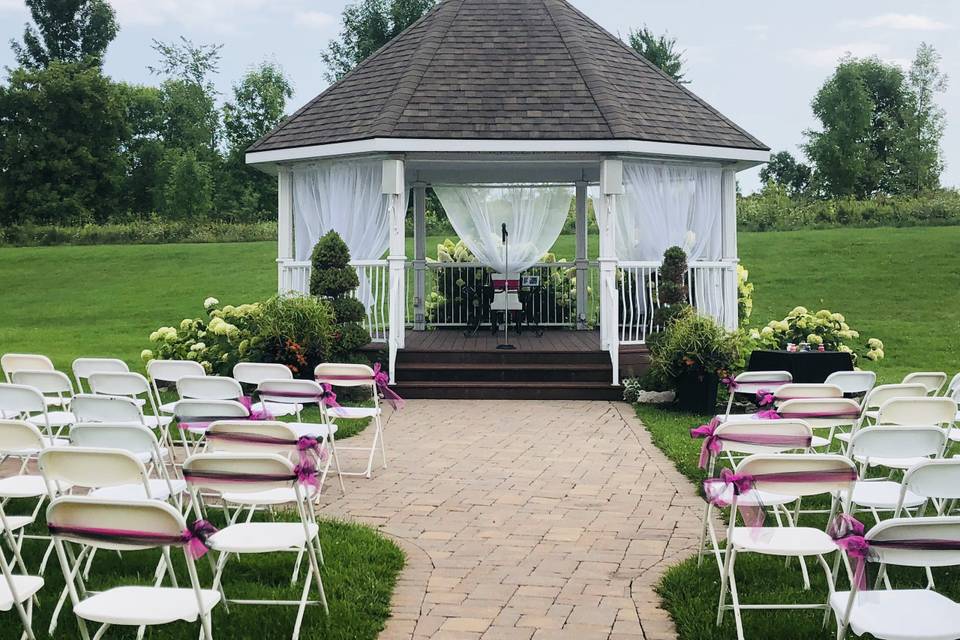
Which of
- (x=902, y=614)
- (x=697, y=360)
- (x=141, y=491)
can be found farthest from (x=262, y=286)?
(x=902, y=614)

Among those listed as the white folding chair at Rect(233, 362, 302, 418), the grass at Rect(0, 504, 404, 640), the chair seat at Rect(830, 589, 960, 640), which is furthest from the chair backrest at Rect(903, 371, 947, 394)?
the white folding chair at Rect(233, 362, 302, 418)

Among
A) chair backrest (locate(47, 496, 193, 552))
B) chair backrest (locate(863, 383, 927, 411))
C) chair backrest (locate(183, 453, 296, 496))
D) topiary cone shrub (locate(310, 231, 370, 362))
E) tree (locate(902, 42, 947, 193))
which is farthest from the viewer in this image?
tree (locate(902, 42, 947, 193))

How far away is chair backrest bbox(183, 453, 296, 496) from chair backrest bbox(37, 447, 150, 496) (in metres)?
0.24

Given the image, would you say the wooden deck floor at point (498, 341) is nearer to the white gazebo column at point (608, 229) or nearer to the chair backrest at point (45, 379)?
the white gazebo column at point (608, 229)

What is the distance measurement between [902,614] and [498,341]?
11803mm

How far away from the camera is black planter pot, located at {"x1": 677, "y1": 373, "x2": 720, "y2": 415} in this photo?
11977 millimetres

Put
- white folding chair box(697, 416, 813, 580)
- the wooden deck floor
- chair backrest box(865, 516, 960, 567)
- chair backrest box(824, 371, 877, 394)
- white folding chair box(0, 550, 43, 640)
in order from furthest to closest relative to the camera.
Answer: the wooden deck floor, chair backrest box(824, 371, 877, 394), white folding chair box(697, 416, 813, 580), white folding chair box(0, 550, 43, 640), chair backrest box(865, 516, 960, 567)

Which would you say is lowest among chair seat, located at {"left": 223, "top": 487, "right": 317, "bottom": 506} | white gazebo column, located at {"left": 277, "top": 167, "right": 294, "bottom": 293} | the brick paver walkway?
the brick paver walkway

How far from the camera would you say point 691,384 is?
12102 millimetres

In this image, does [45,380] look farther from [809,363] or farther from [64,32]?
[64,32]

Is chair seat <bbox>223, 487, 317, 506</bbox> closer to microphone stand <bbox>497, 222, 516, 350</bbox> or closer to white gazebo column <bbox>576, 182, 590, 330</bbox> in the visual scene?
microphone stand <bbox>497, 222, 516, 350</bbox>

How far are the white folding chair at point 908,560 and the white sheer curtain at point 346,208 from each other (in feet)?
35.6

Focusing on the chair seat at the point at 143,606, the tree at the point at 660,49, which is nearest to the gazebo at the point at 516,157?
the chair seat at the point at 143,606

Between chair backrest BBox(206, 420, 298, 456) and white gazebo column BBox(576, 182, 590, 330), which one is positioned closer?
chair backrest BBox(206, 420, 298, 456)
